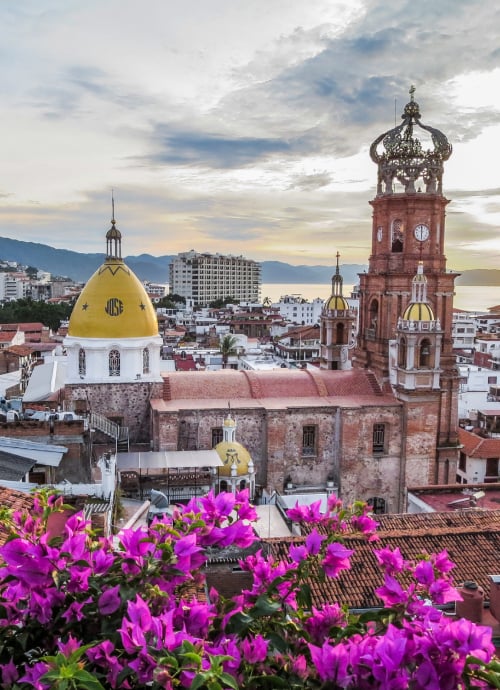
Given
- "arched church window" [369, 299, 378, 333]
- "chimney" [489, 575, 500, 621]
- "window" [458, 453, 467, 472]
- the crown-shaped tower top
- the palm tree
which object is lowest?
"window" [458, 453, 467, 472]

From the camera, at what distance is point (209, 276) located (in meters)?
137

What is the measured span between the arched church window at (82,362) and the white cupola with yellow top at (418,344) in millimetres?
11418

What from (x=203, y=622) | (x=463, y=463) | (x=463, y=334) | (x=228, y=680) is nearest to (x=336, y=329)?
(x=463, y=463)

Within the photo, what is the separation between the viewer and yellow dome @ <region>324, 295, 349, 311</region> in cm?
2806

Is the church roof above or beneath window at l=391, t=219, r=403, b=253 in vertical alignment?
beneath

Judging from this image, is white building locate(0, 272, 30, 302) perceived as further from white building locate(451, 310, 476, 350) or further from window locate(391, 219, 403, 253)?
window locate(391, 219, 403, 253)

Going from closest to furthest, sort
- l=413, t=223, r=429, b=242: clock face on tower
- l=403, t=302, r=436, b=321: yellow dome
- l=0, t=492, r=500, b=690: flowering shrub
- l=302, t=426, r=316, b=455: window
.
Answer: l=0, t=492, r=500, b=690: flowering shrub
l=302, t=426, r=316, b=455: window
l=403, t=302, r=436, b=321: yellow dome
l=413, t=223, r=429, b=242: clock face on tower

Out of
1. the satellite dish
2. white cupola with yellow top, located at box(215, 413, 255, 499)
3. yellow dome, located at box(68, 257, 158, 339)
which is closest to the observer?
the satellite dish

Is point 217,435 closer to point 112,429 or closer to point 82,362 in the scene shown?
point 112,429

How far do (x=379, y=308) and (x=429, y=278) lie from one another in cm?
232

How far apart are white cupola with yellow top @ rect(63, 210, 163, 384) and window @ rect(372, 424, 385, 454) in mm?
8418

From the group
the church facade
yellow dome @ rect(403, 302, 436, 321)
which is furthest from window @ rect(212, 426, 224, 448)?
yellow dome @ rect(403, 302, 436, 321)

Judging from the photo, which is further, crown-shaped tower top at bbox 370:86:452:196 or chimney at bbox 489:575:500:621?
crown-shaped tower top at bbox 370:86:452:196

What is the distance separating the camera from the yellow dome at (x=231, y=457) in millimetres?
19938
